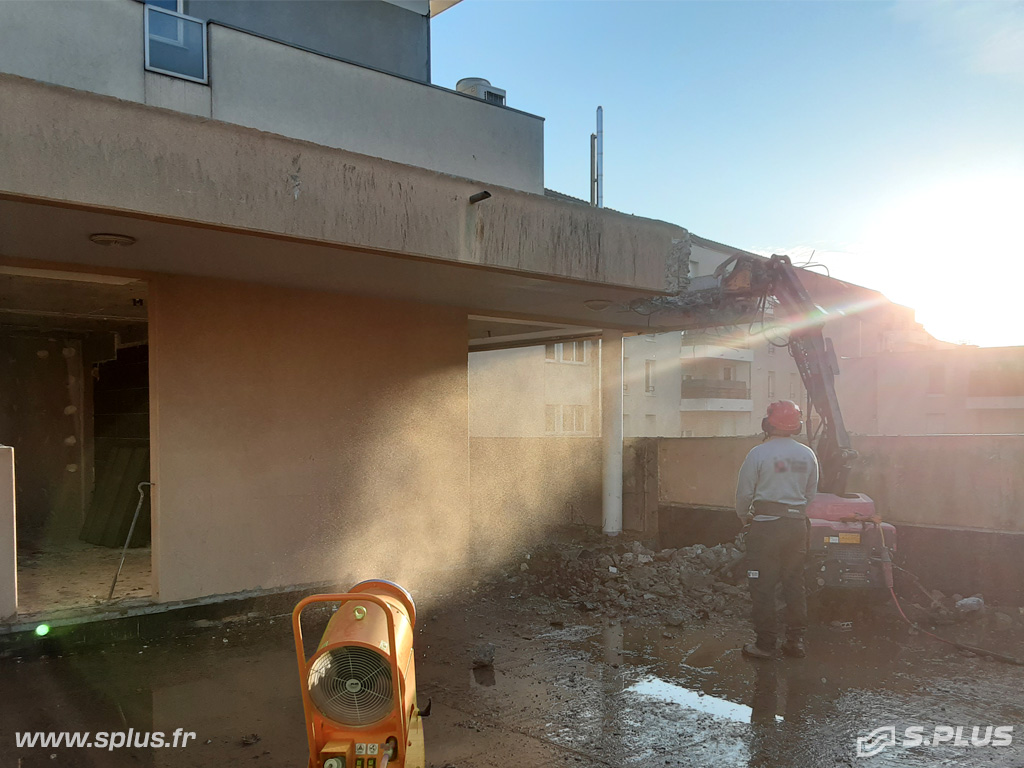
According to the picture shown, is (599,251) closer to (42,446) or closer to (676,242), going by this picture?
(676,242)

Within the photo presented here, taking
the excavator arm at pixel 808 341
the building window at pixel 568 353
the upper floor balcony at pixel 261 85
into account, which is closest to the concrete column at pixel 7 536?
the upper floor balcony at pixel 261 85

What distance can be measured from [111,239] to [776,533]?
5.61 meters

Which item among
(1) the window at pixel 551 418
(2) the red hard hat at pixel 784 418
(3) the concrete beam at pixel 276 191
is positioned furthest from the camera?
(1) the window at pixel 551 418

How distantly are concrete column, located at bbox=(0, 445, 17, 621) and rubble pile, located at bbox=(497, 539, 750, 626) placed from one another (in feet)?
16.2

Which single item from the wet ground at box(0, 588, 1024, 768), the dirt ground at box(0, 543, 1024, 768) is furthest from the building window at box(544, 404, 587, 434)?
the wet ground at box(0, 588, 1024, 768)

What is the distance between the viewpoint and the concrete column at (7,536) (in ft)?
18.7

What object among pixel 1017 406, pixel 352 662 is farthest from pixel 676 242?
pixel 1017 406

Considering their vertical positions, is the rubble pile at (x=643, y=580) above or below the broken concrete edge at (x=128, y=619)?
below

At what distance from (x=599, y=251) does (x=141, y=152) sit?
4.16m

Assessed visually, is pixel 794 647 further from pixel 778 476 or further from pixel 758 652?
pixel 778 476

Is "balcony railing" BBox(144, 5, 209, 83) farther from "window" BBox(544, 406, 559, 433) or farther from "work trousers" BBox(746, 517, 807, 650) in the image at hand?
"window" BBox(544, 406, 559, 433)

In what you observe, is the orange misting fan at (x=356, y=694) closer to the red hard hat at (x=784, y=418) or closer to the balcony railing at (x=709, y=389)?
the red hard hat at (x=784, y=418)

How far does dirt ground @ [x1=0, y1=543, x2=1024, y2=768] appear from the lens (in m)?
4.21

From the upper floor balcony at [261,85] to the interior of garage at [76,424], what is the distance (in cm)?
275
